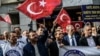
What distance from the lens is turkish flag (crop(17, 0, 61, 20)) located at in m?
12.2

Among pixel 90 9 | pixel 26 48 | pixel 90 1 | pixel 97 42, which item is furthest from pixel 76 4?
pixel 26 48

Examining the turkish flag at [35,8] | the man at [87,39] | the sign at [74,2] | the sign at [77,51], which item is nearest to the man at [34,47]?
the sign at [77,51]

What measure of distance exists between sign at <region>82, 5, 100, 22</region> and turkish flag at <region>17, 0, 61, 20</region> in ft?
3.62

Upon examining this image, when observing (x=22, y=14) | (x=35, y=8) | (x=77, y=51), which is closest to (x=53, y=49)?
(x=77, y=51)

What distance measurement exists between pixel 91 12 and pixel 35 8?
187cm

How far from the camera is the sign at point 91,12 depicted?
13.0 metres

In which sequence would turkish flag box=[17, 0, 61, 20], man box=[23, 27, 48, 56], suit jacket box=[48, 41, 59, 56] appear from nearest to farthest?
man box=[23, 27, 48, 56], suit jacket box=[48, 41, 59, 56], turkish flag box=[17, 0, 61, 20]

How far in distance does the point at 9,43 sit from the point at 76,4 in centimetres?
1279

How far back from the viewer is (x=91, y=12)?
13.1 m

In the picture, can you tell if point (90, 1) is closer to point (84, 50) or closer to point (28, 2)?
point (28, 2)

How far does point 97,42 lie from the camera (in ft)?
34.0

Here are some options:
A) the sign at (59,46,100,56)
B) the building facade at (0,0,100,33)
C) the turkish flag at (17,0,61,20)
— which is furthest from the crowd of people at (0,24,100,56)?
the building facade at (0,0,100,33)

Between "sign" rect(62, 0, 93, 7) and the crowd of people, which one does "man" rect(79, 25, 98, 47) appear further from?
"sign" rect(62, 0, 93, 7)

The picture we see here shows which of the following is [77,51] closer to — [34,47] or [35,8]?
[34,47]
